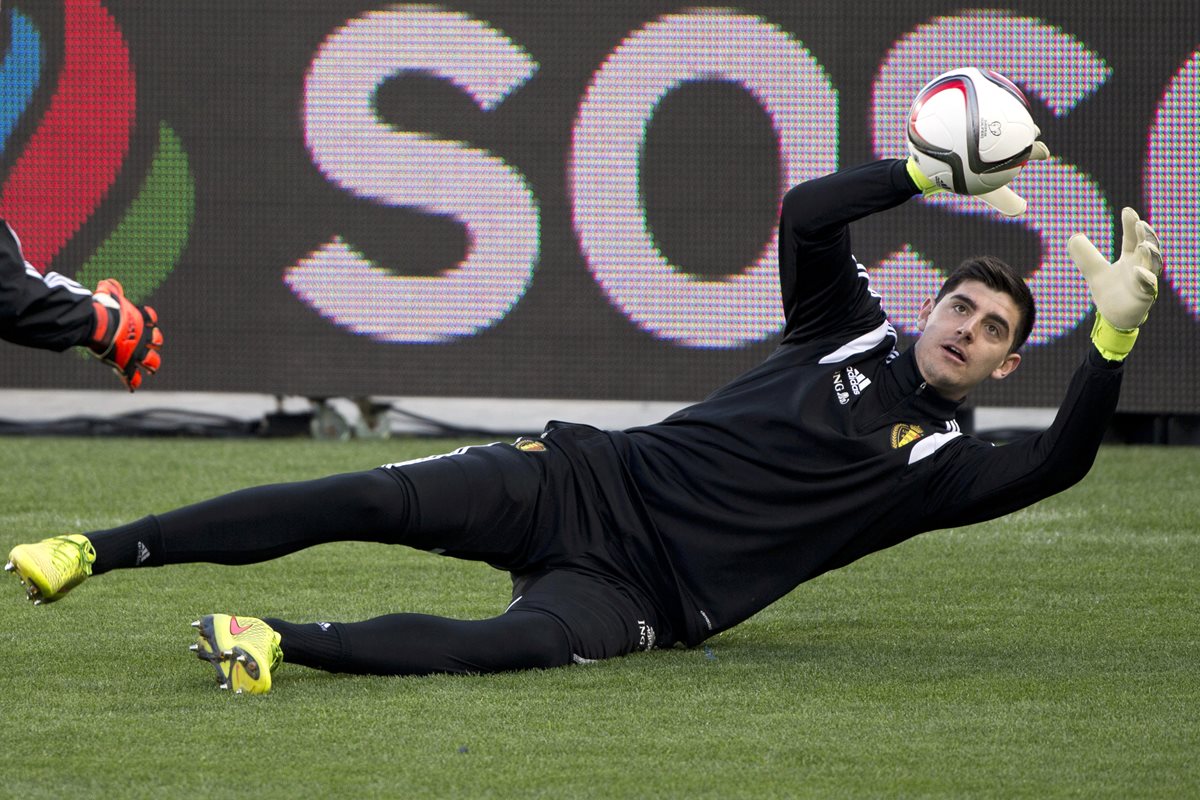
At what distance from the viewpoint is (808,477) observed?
4129 mm

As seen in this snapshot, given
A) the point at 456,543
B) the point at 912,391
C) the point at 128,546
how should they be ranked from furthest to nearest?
the point at 912,391
the point at 456,543
the point at 128,546

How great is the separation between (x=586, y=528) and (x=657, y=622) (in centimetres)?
30

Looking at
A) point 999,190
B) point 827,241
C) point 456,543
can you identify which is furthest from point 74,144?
point 999,190

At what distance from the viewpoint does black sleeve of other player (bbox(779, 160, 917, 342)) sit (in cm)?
404

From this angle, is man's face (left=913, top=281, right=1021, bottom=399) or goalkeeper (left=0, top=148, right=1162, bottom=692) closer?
goalkeeper (left=0, top=148, right=1162, bottom=692)

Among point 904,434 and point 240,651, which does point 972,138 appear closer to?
point 904,434

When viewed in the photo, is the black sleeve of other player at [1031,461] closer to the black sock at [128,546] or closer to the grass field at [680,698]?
the grass field at [680,698]

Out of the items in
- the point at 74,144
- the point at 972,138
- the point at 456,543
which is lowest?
the point at 456,543

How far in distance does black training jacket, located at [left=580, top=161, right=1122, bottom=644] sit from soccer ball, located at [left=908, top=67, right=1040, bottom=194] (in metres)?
0.09

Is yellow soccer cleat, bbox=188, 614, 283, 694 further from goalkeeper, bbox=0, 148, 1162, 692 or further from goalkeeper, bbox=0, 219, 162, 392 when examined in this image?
goalkeeper, bbox=0, 219, 162, 392

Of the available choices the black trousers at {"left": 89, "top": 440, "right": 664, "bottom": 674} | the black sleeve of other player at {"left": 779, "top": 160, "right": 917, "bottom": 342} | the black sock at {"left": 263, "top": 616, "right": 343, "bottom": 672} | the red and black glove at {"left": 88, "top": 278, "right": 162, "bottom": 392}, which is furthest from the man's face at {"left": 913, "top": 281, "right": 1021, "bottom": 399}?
the red and black glove at {"left": 88, "top": 278, "right": 162, "bottom": 392}

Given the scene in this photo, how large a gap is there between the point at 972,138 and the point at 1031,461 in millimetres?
785

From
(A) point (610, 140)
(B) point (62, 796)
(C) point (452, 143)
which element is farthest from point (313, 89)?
(B) point (62, 796)

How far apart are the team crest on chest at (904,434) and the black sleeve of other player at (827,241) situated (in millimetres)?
316
